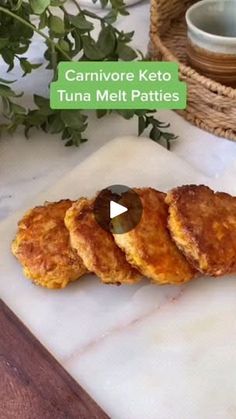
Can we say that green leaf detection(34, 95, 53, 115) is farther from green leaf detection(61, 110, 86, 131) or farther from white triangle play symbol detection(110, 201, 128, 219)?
white triangle play symbol detection(110, 201, 128, 219)

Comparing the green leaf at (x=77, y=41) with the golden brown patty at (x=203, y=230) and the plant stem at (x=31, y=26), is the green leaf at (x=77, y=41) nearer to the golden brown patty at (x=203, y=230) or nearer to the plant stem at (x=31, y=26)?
the plant stem at (x=31, y=26)

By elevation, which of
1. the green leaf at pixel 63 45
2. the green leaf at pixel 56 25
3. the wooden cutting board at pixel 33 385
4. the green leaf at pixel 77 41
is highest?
the green leaf at pixel 56 25

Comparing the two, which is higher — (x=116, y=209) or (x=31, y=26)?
(x=31, y=26)

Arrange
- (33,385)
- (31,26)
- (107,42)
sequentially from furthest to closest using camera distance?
(107,42)
(31,26)
(33,385)

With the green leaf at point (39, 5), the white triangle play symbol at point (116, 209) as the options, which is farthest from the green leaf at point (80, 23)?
the white triangle play symbol at point (116, 209)

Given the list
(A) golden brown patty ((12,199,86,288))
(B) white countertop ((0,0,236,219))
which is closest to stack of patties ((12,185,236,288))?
(A) golden brown patty ((12,199,86,288))

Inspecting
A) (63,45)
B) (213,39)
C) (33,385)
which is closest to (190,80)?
(213,39)

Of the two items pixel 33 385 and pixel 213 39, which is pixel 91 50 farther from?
pixel 33 385

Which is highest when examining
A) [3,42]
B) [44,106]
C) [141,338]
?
[3,42]
